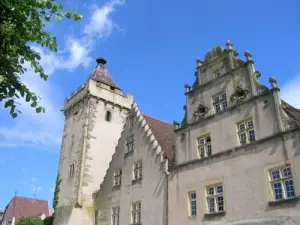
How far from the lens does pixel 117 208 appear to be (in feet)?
93.7

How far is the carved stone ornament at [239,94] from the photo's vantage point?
2158 centimetres

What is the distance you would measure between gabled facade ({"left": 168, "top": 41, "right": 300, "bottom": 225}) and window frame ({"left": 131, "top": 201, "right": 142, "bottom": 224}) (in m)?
3.63

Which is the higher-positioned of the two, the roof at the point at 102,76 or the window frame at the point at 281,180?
the roof at the point at 102,76

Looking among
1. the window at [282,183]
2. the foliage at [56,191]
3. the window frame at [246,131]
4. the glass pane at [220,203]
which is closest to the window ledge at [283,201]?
the window at [282,183]

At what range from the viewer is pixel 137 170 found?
2806 centimetres

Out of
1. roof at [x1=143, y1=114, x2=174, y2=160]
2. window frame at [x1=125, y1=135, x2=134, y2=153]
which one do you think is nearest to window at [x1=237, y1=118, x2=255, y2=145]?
roof at [x1=143, y1=114, x2=174, y2=160]

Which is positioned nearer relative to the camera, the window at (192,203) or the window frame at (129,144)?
the window at (192,203)

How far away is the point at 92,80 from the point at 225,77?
19.4 meters

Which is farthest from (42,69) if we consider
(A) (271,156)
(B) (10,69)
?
(A) (271,156)

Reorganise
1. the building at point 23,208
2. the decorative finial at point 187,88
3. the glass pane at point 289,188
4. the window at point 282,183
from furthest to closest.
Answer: the building at point 23,208, the decorative finial at point 187,88, the window at point 282,183, the glass pane at point 289,188

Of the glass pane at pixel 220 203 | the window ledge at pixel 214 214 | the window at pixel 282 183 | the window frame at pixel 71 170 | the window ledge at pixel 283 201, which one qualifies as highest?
the window frame at pixel 71 170

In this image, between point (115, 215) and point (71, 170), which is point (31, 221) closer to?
point (71, 170)

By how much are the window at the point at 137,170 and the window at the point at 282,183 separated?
38.3ft

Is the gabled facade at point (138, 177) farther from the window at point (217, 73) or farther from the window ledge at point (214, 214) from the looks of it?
the window at point (217, 73)
